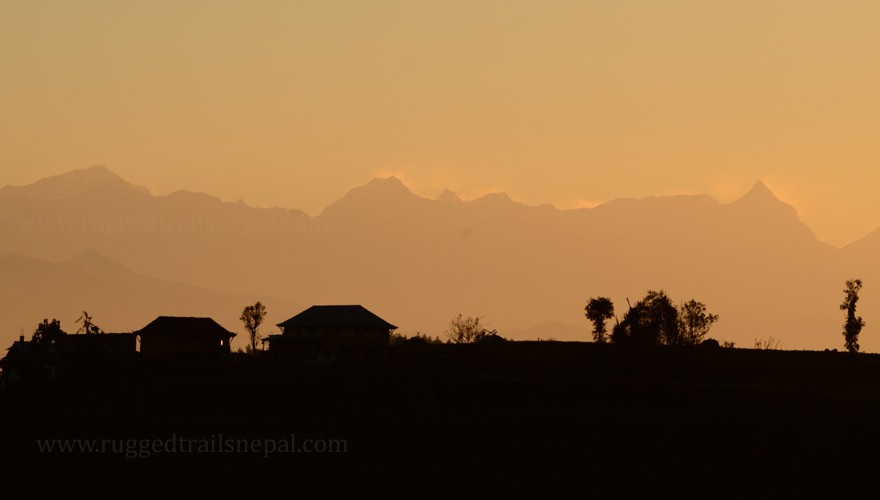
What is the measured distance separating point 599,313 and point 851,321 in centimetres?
3001

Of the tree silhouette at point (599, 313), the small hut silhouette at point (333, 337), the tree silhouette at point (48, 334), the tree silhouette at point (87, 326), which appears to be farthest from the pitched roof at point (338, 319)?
the tree silhouette at point (599, 313)

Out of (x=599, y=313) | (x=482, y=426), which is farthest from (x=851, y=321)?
(x=482, y=426)

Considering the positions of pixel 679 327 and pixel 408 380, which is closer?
pixel 408 380

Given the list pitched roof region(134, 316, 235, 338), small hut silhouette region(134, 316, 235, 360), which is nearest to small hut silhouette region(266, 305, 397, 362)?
small hut silhouette region(134, 316, 235, 360)

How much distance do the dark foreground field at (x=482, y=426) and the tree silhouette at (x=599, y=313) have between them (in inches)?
1369

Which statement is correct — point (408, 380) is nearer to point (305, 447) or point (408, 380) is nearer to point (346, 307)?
point (305, 447)

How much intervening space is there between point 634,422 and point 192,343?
6578 cm

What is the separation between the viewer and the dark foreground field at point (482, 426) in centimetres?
6289

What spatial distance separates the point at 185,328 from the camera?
13350 centimetres

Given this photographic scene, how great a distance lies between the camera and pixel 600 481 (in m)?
63.2

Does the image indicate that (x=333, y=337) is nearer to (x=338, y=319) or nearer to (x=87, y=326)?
(x=338, y=319)

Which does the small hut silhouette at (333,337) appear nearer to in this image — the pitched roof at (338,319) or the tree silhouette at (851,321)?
the pitched roof at (338,319)

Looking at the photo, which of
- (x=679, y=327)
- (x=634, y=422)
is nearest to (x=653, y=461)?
(x=634, y=422)

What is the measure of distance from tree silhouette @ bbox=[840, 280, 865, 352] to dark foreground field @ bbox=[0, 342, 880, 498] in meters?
18.5
